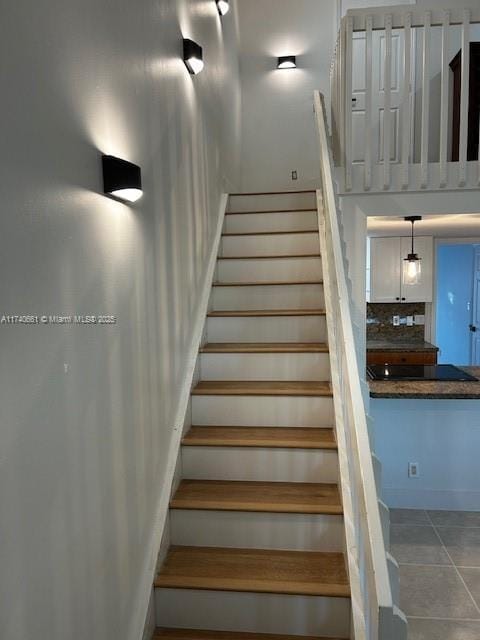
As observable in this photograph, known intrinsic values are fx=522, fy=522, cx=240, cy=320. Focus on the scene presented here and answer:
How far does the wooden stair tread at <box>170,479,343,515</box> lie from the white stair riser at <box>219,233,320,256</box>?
181cm

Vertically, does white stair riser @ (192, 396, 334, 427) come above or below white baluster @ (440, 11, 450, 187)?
below

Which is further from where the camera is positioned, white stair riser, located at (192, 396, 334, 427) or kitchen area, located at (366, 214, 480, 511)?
kitchen area, located at (366, 214, 480, 511)

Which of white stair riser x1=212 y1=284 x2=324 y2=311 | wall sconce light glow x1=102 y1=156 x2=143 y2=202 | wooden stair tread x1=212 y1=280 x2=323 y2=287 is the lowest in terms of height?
white stair riser x1=212 y1=284 x2=324 y2=311

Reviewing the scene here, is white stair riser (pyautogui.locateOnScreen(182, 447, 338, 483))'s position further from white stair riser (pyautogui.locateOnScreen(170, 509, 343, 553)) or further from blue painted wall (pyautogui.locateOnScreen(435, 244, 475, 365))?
blue painted wall (pyautogui.locateOnScreen(435, 244, 475, 365))

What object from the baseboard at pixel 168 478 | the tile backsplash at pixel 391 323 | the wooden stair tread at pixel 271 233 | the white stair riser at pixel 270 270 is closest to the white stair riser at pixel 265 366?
the baseboard at pixel 168 478

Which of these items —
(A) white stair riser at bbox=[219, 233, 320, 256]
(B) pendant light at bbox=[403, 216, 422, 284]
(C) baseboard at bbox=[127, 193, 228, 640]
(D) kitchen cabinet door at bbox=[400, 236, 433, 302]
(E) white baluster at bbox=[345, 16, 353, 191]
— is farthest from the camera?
(D) kitchen cabinet door at bbox=[400, 236, 433, 302]

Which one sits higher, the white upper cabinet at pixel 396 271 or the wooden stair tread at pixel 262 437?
the white upper cabinet at pixel 396 271

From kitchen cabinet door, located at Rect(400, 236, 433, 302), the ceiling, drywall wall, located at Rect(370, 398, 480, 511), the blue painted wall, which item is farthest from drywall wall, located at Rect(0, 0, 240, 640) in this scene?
the blue painted wall

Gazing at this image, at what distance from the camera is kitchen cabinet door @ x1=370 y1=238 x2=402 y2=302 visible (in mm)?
6250

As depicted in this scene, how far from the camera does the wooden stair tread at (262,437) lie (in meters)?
2.49

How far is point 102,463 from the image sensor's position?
1.63 metres

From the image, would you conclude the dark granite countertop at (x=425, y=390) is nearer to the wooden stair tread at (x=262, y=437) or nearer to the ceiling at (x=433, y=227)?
the wooden stair tread at (x=262, y=437)

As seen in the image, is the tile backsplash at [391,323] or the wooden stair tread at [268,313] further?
the tile backsplash at [391,323]

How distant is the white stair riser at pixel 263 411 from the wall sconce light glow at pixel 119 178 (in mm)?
1353
